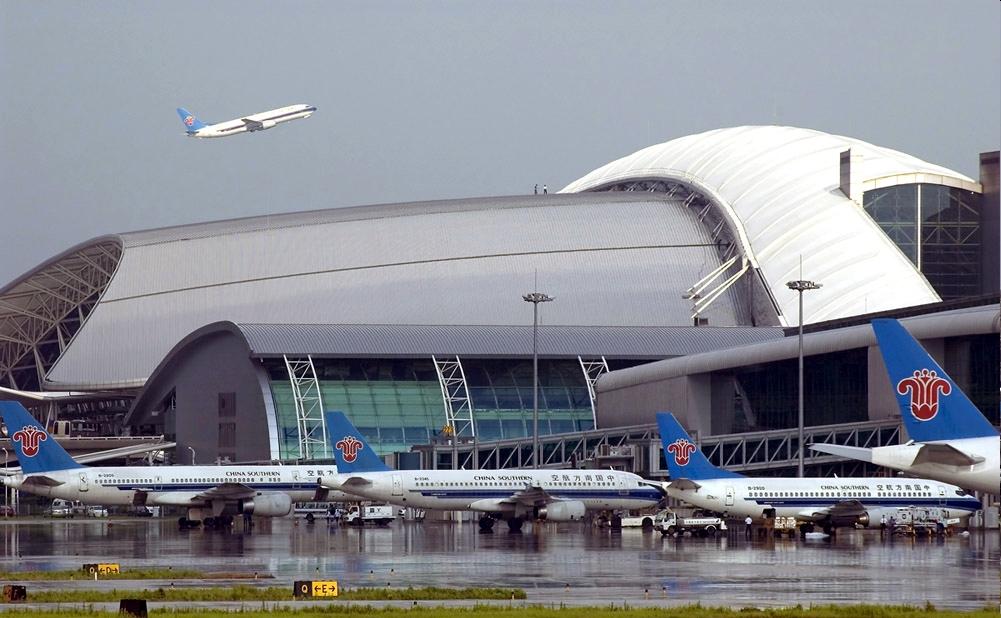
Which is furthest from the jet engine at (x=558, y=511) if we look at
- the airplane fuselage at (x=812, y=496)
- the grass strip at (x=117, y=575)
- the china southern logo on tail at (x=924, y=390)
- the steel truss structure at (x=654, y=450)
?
the china southern logo on tail at (x=924, y=390)

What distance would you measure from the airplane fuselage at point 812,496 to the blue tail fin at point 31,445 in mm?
31699

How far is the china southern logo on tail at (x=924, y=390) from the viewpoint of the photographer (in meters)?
28.4

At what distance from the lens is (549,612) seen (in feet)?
104

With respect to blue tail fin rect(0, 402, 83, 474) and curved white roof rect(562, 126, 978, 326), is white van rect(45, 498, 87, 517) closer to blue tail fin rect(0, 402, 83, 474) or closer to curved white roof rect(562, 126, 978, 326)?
blue tail fin rect(0, 402, 83, 474)

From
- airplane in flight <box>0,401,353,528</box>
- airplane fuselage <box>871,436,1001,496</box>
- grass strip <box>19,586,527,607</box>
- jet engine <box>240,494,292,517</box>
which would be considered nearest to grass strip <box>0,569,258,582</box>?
grass strip <box>19,586,527,607</box>

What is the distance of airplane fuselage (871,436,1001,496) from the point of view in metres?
27.9

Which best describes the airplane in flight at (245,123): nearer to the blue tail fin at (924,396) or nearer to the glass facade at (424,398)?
the glass facade at (424,398)

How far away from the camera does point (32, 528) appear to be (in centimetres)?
8306

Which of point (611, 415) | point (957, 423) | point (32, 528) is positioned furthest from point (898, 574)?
point (611, 415)

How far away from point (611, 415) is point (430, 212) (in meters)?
27.8

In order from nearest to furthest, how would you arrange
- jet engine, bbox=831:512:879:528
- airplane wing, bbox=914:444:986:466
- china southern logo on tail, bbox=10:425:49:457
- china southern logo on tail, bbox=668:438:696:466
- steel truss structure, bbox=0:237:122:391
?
1. airplane wing, bbox=914:444:986:466
2. china southern logo on tail, bbox=668:438:696:466
3. jet engine, bbox=831:512:879:528
4. china southern logo on tail, bbox=10:425:49:457
5. steel truss structure, bbox=0:237:122:391

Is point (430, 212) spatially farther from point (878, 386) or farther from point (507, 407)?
point (878, 386)

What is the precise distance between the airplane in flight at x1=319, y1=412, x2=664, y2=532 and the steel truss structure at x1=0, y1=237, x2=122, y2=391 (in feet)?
191

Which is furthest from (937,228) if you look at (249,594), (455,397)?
(249,594)
